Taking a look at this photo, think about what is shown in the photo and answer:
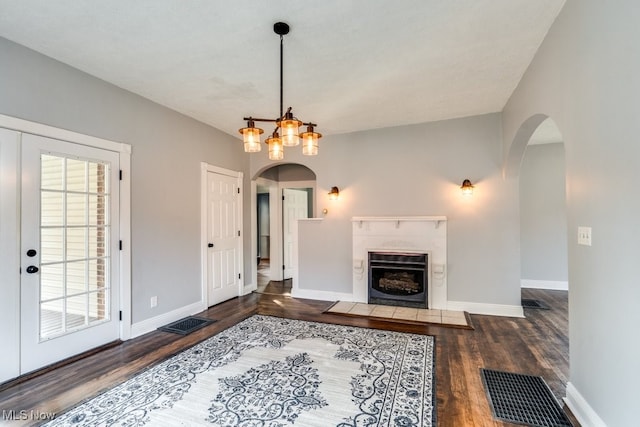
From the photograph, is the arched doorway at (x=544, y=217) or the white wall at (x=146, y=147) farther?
the arched doorway at (x=544, y=217)

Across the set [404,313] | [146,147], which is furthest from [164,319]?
[404,313]

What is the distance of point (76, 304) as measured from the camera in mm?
2994

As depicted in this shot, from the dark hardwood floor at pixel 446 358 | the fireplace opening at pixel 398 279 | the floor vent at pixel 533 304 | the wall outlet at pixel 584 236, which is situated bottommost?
the dark hardwood floor at pixel 446 358

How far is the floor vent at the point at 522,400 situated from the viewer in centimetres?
201

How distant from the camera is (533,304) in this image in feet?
15.2

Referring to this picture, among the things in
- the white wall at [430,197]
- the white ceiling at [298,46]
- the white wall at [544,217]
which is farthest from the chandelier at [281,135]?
the white wall at [544,217]

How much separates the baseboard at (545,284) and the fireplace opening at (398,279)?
2.46 metres

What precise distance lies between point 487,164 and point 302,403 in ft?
12.6

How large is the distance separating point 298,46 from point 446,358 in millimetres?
3129

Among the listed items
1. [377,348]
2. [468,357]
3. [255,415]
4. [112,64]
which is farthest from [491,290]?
[112,64]

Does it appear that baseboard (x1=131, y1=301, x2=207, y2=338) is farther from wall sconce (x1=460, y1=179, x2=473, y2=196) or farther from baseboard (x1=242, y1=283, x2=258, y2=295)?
wall sconce (x1=460, y1=179, x2=473, y2=196)

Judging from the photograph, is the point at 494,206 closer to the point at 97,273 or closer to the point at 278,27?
the point at 278,27

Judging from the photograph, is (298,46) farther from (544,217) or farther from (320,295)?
(544,217)

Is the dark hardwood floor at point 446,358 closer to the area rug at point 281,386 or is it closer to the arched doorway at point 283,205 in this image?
the area rug at point 281,386
